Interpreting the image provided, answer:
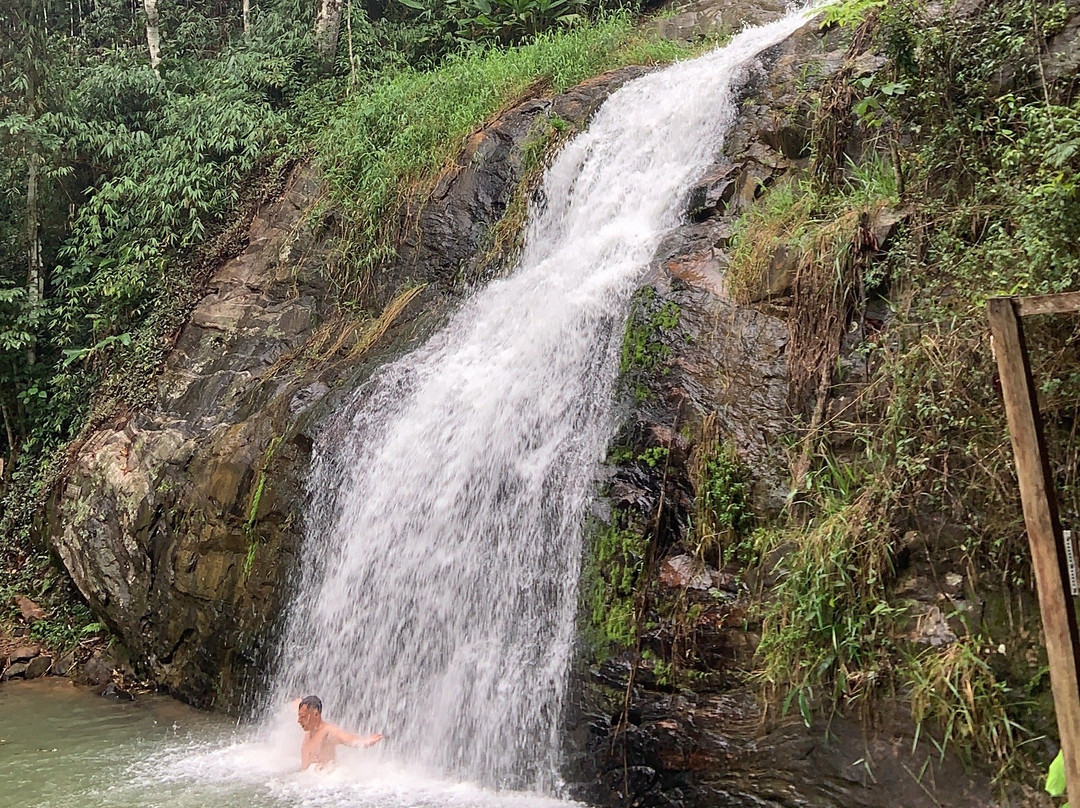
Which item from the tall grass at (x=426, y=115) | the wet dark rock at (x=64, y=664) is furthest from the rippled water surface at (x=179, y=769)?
the tall grass at (x=426, y=115)

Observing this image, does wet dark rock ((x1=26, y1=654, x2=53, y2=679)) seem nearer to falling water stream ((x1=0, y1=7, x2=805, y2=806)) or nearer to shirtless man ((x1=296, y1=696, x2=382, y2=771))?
falling water stream ((x1=0, y1=7, x2=805, y2=806))

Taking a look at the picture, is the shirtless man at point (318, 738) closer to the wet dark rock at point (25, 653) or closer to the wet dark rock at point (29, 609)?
the wet dark rock at point (25, 653)

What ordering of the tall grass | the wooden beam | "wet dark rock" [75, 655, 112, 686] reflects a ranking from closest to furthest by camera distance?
the wooden beam → "wet dark rock" [75, 655, 112, 686] → the tall grass

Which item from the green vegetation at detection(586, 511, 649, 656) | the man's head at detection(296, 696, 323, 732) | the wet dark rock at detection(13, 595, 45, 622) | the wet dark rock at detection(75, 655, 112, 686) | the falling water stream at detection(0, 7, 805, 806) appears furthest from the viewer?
the wet dark rock at detection(13, 595, 45, 622)

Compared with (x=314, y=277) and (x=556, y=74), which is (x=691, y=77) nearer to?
(x=556, y=74)

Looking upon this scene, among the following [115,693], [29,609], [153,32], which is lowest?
[115,693]

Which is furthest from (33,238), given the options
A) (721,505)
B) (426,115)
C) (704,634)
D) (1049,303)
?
(1049,303)

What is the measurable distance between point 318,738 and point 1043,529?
4.73 m

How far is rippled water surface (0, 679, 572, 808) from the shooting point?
5305mm

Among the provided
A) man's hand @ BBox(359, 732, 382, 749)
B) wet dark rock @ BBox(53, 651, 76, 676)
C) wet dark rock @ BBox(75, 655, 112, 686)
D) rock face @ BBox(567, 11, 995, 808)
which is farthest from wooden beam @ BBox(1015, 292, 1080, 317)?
wet dark rock @ BBox(53, 651, 76, 676)

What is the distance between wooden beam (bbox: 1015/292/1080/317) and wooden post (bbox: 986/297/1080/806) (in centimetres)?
4

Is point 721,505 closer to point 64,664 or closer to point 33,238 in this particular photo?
point 64,664

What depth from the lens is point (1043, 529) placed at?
3207 millimetres

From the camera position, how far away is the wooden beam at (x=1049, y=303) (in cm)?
327
